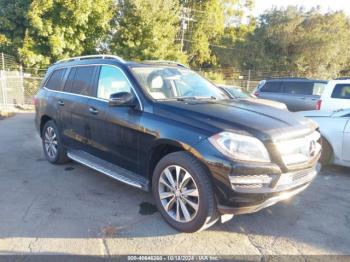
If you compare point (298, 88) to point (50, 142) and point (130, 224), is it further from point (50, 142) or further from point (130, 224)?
point (130, 224)

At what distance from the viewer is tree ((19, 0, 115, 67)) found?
17.1 m

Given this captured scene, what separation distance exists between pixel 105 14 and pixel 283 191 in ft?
60.0

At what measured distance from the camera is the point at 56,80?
588cm

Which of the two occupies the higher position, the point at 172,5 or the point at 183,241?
Answer: the point at 172,5

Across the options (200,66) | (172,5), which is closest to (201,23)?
(200,66)

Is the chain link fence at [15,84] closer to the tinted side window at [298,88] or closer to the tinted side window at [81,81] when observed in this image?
the tinted side window at [81,81]

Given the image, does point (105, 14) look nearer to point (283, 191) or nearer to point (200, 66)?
point (200, 66)

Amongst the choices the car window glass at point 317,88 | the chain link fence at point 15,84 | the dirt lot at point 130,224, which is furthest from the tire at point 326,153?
the chain link fence at point 15,84

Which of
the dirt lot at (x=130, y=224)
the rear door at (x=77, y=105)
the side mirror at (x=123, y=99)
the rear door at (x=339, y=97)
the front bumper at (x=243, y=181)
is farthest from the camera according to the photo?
the rear door at (x=339, y=97)

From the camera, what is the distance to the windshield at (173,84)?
4.17 m

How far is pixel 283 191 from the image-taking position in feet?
10.7

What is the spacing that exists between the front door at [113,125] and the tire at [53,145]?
3.74 ft

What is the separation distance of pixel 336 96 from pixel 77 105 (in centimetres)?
669

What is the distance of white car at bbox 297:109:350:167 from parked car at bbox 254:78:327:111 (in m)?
5.45
